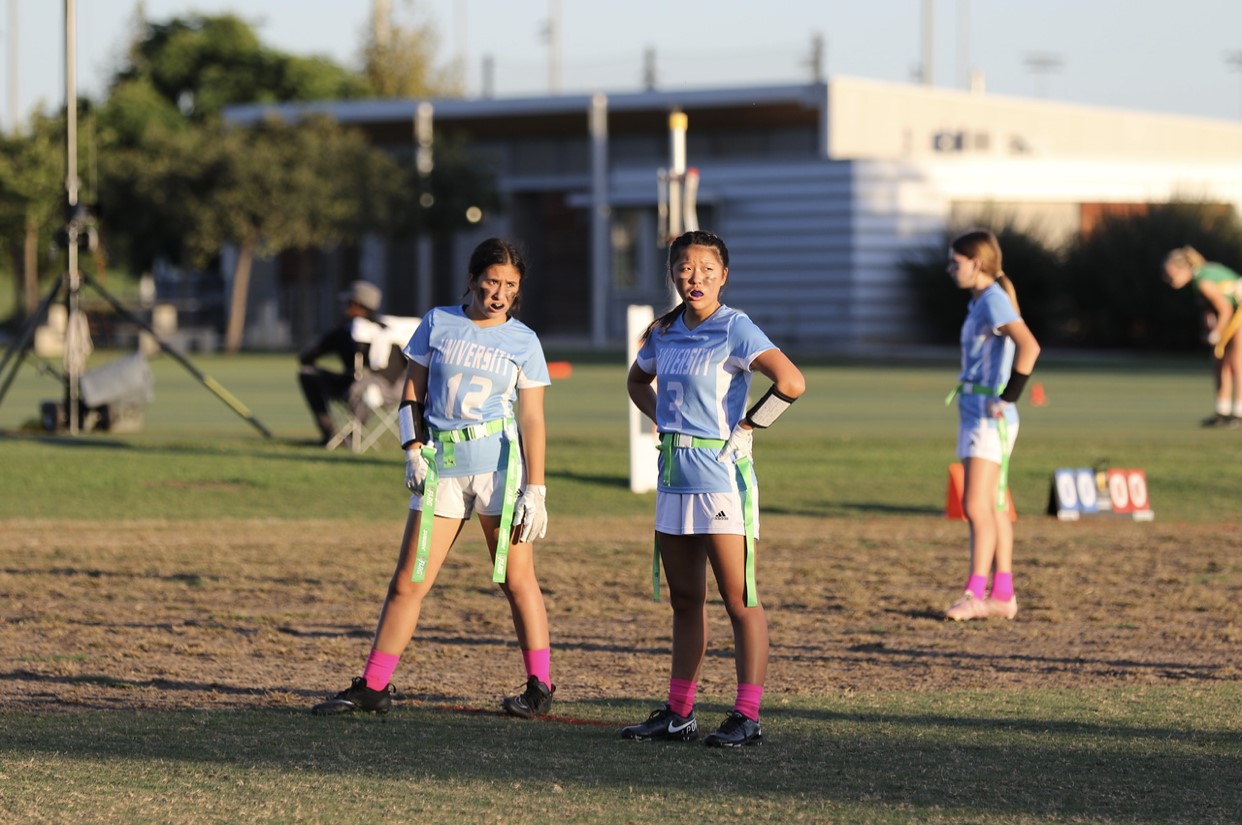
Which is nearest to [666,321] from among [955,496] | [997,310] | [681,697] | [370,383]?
[681,697]

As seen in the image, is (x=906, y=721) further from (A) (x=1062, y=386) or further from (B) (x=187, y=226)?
(B) (x=187, y=226)

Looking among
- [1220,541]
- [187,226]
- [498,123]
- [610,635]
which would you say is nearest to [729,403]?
[610,635]

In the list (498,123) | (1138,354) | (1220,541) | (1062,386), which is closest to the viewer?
(1220,541)

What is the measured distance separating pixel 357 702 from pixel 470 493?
2.90ft

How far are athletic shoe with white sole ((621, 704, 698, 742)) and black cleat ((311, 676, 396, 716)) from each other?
98 centimetres

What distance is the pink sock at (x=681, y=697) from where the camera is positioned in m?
6.96

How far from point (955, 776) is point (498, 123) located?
56.2 m

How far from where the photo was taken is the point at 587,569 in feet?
38.9

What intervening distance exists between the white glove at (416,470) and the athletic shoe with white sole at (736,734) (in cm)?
143

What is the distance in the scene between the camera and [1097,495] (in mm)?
14484

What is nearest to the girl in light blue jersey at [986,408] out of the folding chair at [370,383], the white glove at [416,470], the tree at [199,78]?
the white glove at [416,470]

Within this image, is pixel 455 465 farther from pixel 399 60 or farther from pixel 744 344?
pixel 399 60

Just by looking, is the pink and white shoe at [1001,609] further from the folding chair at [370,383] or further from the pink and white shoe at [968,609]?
the folding chair at [370,383]

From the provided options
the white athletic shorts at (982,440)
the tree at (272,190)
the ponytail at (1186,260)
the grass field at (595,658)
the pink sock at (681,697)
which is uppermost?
the tree at (272,190)
